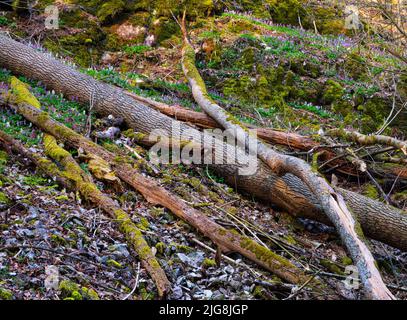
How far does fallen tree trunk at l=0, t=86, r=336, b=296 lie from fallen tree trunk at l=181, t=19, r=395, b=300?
0.60m

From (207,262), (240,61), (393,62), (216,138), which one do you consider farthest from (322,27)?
(207,262)

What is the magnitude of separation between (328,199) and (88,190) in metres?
3.63

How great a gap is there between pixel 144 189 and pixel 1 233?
2.64m

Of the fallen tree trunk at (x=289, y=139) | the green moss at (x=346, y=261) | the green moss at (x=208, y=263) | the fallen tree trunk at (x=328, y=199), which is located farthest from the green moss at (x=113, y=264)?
the fallen tree trunk at (x=289, y=139)

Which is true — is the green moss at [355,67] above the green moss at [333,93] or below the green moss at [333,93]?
above

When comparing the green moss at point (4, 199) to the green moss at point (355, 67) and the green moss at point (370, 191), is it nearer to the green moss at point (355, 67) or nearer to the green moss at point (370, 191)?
the green moss at point (370, 191)

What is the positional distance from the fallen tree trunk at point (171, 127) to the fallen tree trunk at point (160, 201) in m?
1.79

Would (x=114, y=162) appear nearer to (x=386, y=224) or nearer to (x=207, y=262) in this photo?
(x=207, y=262)

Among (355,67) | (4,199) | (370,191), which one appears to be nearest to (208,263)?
(4,199)

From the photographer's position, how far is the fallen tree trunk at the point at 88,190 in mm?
5434

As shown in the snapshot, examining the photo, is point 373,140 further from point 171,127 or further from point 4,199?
point 4,199

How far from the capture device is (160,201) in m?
7.23

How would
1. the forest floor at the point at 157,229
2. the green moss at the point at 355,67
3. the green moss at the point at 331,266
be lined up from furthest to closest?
the green moss at the point at 355,67
the green moss at the point at 331,266
the forest floor at the point at 157,229

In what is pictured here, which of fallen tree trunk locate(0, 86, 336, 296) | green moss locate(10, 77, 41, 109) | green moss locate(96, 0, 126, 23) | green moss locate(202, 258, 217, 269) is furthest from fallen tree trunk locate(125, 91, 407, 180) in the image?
green moss locate(96, 0, 126, 23)
